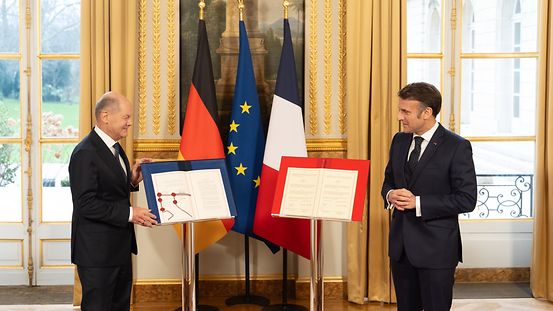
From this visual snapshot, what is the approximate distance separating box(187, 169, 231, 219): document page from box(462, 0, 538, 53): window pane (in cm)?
298

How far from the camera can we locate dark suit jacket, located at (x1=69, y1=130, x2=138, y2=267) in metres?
3.71

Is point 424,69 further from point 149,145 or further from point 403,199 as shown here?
point 403,199

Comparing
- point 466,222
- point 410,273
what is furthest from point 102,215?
point 466,222

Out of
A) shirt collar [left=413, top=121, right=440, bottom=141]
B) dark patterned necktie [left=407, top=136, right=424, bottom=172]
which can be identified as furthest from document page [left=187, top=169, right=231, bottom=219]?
shirt collar [left=413, top=121, right=440, bottom=141]

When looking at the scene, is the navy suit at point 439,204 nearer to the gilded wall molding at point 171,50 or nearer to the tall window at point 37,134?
the gilded wall molding at point 171,50

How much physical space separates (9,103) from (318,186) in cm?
316

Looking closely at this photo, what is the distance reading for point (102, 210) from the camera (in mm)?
3725

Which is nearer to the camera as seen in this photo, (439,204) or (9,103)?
(439,204)

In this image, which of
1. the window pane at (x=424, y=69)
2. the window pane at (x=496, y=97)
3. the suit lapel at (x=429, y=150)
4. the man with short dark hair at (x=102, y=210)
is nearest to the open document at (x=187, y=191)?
the man with short dark hair at (x=102, y=210)

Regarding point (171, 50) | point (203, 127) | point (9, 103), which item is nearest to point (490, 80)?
point (203, 127)

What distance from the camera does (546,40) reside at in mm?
5773

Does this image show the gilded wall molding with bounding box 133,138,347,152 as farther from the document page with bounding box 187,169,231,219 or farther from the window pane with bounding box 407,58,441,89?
the document page with bounding box 187,169,231,219

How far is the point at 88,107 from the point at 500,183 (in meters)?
3.37

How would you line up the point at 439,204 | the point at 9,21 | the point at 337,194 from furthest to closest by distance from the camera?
the point at 9,21
the point at 337,194
the point at 439,204
